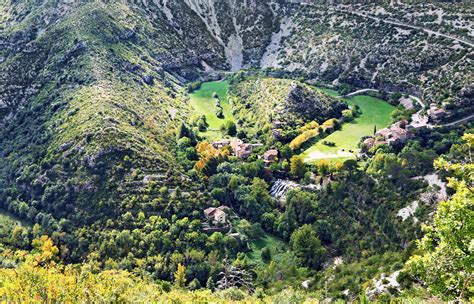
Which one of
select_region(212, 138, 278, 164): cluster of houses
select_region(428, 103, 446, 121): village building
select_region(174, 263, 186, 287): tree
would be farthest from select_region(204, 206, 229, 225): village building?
select_region(428, 103, 446, 121): village building

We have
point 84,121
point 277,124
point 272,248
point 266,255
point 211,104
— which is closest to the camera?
point 266,255

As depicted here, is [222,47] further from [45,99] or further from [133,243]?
[133,243]

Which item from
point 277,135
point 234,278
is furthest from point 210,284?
point 277,135

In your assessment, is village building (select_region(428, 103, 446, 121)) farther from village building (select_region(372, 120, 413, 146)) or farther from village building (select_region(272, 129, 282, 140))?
village building (select_region(272, 129, 282, 140))

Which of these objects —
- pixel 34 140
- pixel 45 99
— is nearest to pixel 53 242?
pixel 34 140

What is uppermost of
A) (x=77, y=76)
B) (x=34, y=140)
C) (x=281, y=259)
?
(x=77, y=76)

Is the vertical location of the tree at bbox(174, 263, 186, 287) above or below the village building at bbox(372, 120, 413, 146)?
above

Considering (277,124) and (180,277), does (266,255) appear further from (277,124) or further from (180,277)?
(277,124)
